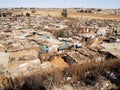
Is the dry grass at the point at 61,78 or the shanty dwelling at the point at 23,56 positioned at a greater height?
the dry grass at the point at 61,78

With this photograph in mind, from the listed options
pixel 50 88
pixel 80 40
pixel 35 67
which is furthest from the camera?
pixel 80 40

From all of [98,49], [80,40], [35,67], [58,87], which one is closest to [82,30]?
[80,40]

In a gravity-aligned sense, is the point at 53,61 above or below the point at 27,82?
below

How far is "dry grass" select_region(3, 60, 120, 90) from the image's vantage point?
405 centimetres

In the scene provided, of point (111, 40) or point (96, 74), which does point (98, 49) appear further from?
point (96, 74)

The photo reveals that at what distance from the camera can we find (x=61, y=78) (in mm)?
4590

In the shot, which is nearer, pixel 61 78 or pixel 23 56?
pixel 61 78

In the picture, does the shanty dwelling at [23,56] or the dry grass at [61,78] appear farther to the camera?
the shanty dwelling at [23,56]

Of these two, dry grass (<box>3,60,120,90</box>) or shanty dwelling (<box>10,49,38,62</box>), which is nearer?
dry grass (<box>3,60,120,90</box>)

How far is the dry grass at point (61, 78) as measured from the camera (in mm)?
4055

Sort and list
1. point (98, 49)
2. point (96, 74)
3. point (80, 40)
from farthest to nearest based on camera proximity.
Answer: point (80, 40)
point (98, 49)
point (96, 74)

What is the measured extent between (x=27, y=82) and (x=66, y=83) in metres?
1.08

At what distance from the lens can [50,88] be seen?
3988 millimetres

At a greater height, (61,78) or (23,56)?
(61,78)
